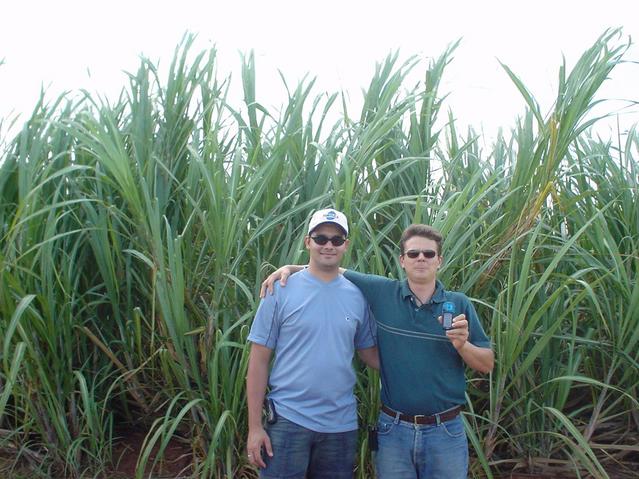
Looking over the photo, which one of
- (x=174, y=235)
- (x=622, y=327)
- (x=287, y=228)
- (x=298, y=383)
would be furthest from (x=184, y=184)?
(x=622, y=327)

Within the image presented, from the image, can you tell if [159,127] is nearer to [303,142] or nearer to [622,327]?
[303,142]

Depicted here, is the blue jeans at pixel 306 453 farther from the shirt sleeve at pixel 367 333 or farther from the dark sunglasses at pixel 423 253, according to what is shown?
the dark sunglasses at pixel 423 253

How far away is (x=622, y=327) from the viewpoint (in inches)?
133

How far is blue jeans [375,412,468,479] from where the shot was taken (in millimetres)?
2557

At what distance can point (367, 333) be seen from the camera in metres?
2.82

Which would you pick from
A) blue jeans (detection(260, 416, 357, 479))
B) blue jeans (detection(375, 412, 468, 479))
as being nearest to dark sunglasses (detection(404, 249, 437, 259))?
blue jeans (detection(375, 412, 468, 479))

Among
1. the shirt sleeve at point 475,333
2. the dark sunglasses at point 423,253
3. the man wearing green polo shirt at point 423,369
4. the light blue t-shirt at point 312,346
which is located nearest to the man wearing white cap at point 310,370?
the light blue t-shirt at point 312,346

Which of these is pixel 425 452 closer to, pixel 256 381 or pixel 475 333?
pixel 475 333

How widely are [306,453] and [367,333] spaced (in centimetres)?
50

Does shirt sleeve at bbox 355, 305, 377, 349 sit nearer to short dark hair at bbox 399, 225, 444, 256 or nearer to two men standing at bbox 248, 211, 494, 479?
two men standing at bbox 248, 211, 494, 479

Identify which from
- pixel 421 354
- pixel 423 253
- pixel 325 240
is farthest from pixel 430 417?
pixel 325 240

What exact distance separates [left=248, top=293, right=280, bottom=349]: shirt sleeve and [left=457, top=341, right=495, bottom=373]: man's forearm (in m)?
0.67

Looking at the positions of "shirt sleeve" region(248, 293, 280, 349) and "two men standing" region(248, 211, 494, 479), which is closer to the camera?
"two men standing" region(248, 211, 494, 479)

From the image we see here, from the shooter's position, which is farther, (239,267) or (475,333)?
(239,267)
